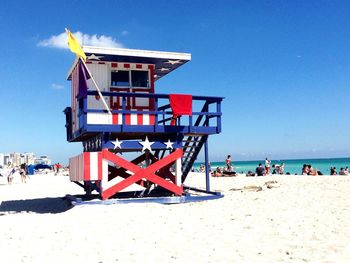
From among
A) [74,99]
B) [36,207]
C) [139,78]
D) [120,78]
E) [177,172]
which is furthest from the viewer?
[36,207]

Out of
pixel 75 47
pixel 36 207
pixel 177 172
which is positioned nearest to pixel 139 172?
pixel 177 172

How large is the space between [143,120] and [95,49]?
3.06 m

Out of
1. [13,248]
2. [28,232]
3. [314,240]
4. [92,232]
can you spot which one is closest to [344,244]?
[314,240]

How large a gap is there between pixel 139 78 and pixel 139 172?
3872mm

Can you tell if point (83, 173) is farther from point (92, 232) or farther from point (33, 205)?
point (33, 205)

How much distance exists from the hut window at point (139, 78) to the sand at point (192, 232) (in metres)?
4.88

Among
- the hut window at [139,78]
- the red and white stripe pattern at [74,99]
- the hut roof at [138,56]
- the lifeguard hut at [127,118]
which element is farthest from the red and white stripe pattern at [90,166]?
the hut roof at [138,56]

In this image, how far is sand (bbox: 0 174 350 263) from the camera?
7855mm

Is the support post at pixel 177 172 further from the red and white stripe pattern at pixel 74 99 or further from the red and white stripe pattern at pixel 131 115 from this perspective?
the red and white stripe pattern at pixel 74 99

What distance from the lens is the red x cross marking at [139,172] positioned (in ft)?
47.5

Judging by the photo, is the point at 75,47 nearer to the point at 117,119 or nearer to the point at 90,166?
the point at 117,119

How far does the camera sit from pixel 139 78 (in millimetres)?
16547

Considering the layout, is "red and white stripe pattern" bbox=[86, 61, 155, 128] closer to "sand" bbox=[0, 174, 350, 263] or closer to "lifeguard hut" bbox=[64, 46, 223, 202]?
"lifeguard hut" bbox=[64, 46, 223, 202]

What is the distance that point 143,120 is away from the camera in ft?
50.0
